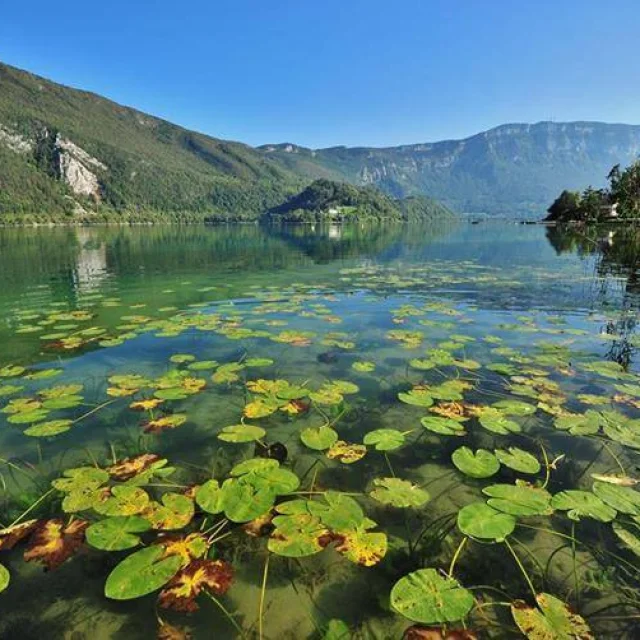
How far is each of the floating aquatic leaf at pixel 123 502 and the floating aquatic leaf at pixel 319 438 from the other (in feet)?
6.01

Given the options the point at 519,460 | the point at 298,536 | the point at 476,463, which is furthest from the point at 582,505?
the point at 298,536

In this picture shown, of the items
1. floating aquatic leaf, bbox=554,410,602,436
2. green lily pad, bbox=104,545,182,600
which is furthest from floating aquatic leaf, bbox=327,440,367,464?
floating aquatic leaf, bbox=554,410,602,436

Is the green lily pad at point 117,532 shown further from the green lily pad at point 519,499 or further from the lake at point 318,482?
the green lily pad at point 519,499

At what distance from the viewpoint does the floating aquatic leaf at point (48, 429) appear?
517 cm

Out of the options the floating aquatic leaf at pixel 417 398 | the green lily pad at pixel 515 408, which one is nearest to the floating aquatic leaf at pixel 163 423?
the floating aquatic leaf at pixel 417 398

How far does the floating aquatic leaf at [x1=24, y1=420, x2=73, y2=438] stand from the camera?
517 centimetres

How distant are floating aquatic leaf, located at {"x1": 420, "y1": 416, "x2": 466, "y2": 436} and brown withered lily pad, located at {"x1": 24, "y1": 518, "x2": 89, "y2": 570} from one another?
3883mm

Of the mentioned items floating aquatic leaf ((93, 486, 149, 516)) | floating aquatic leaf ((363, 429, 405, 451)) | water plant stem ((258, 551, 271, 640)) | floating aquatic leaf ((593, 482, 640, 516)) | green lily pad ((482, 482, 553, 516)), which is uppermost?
floating aquatic leaf ((93, 486, 149, 516))

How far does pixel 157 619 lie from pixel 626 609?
3.40 meters

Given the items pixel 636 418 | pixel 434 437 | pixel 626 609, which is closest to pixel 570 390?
pixel 636 418

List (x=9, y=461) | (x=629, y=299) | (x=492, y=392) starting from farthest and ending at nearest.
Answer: (x=629, y=299) < (x=492, y=392) < (x=9, y=461)

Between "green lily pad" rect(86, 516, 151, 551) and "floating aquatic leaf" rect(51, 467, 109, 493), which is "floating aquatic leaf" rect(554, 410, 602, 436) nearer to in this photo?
"green lily pad" rect(86, 516, 151, 551)

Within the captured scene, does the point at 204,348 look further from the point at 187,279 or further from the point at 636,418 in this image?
the point at 187,279

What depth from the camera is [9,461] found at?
15.9 ft
